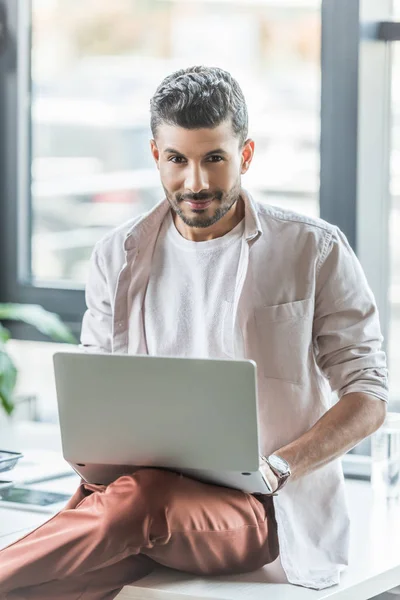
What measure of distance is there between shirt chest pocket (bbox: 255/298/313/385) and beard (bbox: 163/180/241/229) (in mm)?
202

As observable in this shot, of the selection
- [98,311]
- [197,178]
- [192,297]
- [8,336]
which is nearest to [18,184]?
[8,336]

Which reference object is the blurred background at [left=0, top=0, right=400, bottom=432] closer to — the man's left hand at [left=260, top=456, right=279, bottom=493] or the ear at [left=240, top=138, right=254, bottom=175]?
the ear at [left=240, top=138, right=254, bottom=175]

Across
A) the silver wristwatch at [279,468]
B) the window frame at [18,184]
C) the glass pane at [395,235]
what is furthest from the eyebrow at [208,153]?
the window frame at [18,184]

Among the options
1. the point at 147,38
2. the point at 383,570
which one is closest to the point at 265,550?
the point at 383,570

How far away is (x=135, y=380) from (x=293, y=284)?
0.45 meters

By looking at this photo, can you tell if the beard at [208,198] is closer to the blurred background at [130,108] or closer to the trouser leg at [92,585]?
the trouser leg at [92,585]

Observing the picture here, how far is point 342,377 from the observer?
218 centimetres

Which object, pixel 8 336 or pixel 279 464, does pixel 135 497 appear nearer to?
pixel 279 464

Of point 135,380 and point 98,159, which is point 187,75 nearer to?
point 135,380

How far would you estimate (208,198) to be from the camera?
2.17 metres

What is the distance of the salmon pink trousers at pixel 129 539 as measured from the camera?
1.92 m

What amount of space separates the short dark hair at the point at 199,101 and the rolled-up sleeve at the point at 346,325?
0.32m

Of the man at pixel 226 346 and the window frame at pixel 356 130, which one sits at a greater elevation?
the window frame at pixel 356 130

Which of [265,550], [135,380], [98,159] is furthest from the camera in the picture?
[98,159]
